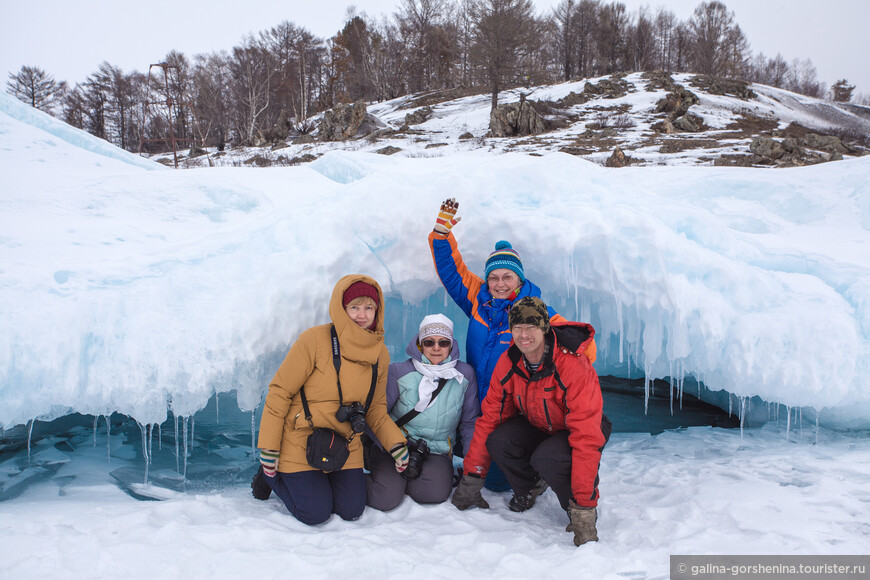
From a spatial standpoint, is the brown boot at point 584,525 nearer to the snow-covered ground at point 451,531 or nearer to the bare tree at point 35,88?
the snow-covered ground at point 451,531

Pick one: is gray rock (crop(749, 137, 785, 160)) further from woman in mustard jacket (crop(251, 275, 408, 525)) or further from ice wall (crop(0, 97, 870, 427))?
woman in mustard jacket (crop(251, 275, 408, 525))

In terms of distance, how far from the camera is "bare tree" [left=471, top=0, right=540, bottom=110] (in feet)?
81.4

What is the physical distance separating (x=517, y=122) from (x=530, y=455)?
1970 cm

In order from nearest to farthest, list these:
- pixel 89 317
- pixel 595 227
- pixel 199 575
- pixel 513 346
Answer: pixel 199 575, pixel 513 346, pixel 89 317, pixel 595 227

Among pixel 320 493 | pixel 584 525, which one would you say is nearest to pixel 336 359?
pixel 320 493

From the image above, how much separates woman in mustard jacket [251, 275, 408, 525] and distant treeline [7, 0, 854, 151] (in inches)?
973

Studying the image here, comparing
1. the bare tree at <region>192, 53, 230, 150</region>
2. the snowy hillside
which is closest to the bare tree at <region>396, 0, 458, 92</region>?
the snowy hillside

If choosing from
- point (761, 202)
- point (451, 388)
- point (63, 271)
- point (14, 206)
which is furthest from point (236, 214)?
point (761, 202)

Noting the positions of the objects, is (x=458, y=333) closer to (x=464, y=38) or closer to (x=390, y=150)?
(x=390, y=150)

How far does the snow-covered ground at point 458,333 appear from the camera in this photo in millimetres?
2223

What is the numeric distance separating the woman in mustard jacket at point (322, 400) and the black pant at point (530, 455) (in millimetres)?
755

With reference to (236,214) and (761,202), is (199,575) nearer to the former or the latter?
(236,214)

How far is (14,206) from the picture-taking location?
4250 mm

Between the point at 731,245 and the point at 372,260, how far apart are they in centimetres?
263
